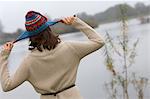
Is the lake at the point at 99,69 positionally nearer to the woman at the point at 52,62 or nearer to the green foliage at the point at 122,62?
the green foliage at the point at 122,62

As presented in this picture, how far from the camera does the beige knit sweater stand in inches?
77.1

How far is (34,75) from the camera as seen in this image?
2000 mm

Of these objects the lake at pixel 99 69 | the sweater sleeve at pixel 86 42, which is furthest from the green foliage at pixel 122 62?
the sweater sleeve at pixel 86 42

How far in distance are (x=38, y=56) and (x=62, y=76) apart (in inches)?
5.4

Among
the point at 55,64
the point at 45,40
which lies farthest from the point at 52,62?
the point at 45,40

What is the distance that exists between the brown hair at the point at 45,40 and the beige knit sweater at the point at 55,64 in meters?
0.03

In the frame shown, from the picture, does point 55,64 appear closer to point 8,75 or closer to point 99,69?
point 8,75

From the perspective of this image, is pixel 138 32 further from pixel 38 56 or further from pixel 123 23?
pixel 38 56

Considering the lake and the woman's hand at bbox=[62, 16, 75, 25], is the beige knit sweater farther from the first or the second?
the lake

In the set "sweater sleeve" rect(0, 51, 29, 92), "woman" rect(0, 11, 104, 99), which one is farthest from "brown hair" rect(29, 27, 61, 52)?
"sweater sleeve" rect(0, 51, 29, 92)

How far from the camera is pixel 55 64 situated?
6.46 feet

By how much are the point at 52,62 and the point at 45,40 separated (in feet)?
→ 0.40

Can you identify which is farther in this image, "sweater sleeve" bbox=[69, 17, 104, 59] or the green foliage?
the green foliage

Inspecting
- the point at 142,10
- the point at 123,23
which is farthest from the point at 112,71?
the point at 142,10
